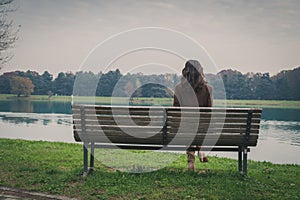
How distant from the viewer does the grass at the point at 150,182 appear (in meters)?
5.70

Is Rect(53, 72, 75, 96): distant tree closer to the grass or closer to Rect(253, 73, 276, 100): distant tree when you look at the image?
Rect(253, 73, 276, 100): distant tree

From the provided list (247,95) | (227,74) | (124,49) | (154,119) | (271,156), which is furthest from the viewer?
(247,95)

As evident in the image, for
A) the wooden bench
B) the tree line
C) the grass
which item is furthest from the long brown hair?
the tree line

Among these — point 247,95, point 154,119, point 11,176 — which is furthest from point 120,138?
point 247,95

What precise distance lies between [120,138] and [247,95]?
39819 mm

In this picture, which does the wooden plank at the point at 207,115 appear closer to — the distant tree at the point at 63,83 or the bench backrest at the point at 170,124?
the bench backrest at the point at 170,124

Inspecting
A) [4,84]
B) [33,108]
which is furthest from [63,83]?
[33,108]

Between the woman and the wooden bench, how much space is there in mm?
876

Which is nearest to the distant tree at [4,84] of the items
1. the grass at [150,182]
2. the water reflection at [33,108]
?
the water reflection at [33,108]

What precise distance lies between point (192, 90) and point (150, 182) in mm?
1886

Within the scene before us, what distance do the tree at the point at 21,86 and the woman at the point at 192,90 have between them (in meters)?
56.0

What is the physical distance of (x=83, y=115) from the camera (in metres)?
6.55

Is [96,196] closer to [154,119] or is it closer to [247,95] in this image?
[154,119]

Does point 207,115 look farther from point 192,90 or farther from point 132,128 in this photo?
point 132,128
